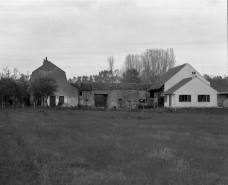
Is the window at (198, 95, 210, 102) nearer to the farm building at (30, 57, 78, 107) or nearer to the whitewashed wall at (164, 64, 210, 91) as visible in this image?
the whitewashed wall at (164, 64, 210, 91)

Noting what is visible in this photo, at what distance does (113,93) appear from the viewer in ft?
190

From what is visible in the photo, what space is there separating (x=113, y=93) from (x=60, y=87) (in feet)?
34.1

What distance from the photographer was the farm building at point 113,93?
189ft

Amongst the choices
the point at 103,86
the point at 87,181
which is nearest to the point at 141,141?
the point at 87,181

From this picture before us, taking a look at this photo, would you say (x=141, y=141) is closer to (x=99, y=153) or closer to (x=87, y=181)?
(x=99, y=153)

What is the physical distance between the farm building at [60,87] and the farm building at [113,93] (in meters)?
2.95

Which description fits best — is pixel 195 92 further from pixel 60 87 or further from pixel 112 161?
pixel 112 161

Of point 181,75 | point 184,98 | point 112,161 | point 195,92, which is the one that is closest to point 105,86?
point 181,75

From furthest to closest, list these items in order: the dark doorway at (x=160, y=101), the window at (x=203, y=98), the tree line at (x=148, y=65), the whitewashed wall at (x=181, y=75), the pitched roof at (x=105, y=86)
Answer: the tree line at (x=148, y=65), the pitched roof at (x=105, y=86), the dark doorway at (x=160, y=101), the whitewashed wall at (x=181, y=75), the window at (x=203, y=98)

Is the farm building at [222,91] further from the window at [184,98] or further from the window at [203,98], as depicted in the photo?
the window at [184,98]

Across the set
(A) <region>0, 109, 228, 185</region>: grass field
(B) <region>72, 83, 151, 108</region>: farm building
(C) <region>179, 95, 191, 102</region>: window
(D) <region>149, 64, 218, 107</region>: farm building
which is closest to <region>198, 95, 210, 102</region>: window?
(D) <region>149, 64, 218, 107</region>: farm building

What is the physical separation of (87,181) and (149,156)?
10.1 feet

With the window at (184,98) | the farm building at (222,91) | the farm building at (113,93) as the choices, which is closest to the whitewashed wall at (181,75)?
the farm building at (222,91)

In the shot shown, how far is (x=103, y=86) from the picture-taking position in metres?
58.8
